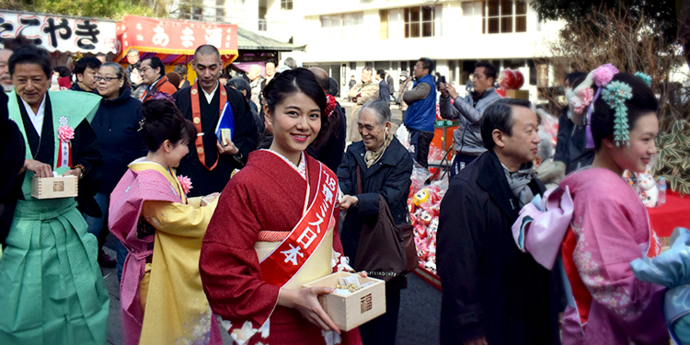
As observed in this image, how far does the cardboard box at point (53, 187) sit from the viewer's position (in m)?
2.79

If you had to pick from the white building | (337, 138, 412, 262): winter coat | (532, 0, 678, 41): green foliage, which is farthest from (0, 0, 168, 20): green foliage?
(337, 138, 412, 262): winter coat

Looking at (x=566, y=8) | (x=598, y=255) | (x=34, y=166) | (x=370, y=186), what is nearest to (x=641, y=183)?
(x=370, y=186)

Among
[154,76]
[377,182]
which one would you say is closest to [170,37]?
[154,76]

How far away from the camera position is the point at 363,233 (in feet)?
9.87

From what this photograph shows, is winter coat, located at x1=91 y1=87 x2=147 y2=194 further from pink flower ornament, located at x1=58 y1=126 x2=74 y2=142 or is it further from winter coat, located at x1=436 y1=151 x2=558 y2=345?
winter coat, located at x1=436 y1=151 x2=558 y2=345

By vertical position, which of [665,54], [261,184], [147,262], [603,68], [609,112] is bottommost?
[147,262]

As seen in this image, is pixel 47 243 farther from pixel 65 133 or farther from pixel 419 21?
pixel 419 21

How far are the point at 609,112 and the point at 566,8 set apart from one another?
761 cm

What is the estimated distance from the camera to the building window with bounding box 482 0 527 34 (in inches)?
1031

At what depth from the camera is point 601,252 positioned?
1786 mm

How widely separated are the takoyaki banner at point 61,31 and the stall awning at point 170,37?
357mm

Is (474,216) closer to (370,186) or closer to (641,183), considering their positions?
(370,186)

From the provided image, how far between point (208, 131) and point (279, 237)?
2.57 m

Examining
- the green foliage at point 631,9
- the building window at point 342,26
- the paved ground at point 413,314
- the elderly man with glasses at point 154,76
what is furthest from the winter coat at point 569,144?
the building window at point 342,26
